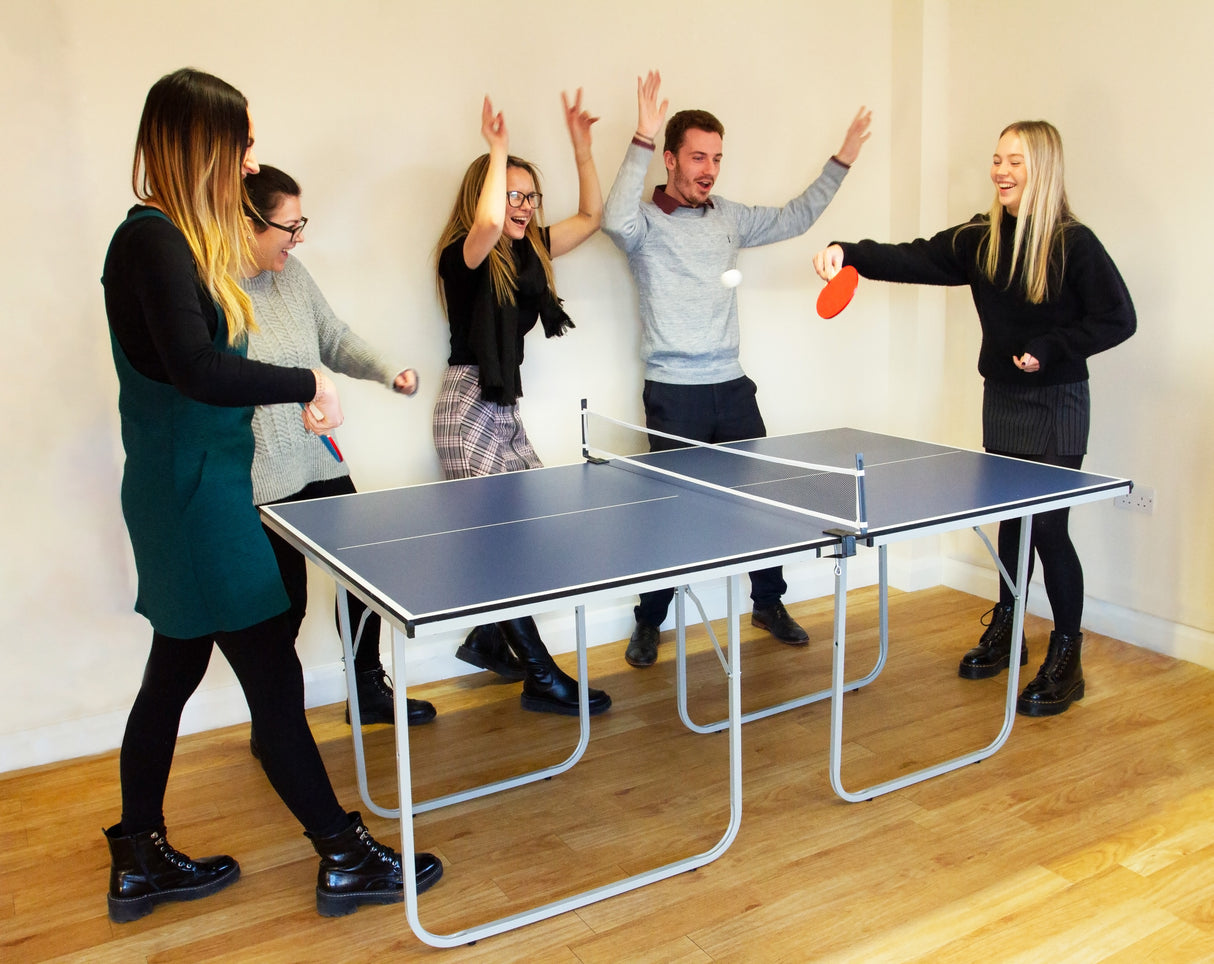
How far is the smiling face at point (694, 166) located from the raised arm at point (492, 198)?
2.39 ft

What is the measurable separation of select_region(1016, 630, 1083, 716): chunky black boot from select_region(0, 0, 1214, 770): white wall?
0.57 meters

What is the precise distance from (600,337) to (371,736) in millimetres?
1511

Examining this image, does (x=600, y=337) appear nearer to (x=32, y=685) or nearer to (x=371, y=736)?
(x=371, y=736)

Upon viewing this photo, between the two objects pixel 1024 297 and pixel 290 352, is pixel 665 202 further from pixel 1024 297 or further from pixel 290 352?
pixel 290 352

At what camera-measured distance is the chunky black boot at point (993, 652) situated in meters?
3.38

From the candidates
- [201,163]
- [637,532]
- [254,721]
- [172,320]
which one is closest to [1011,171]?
[637,532]

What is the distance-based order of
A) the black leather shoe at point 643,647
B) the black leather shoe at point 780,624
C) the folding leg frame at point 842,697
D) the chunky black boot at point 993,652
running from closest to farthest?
the folding leg frame at point 842,697 < the chunky black boot at point 993,652 < the black leather shoe at point 643,647 < the black leather shoe at point 780,624

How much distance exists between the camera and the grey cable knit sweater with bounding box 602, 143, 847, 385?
352cm

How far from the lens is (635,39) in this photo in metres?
3.63

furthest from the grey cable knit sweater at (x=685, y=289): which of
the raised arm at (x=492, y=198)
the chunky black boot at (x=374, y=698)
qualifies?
the chunky black boot at (x=374, y=698)

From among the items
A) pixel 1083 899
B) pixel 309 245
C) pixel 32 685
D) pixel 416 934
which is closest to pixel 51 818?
pixel 32 685

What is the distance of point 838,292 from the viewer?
343 centimetres

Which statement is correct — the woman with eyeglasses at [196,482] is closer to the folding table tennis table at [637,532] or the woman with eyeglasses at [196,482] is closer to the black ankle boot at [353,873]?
the black ankle boot at [353,873]

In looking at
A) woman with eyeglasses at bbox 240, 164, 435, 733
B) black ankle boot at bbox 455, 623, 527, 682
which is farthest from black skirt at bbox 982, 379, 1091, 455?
woman with eyeglasses at bbox 240, 164, 435, 733
